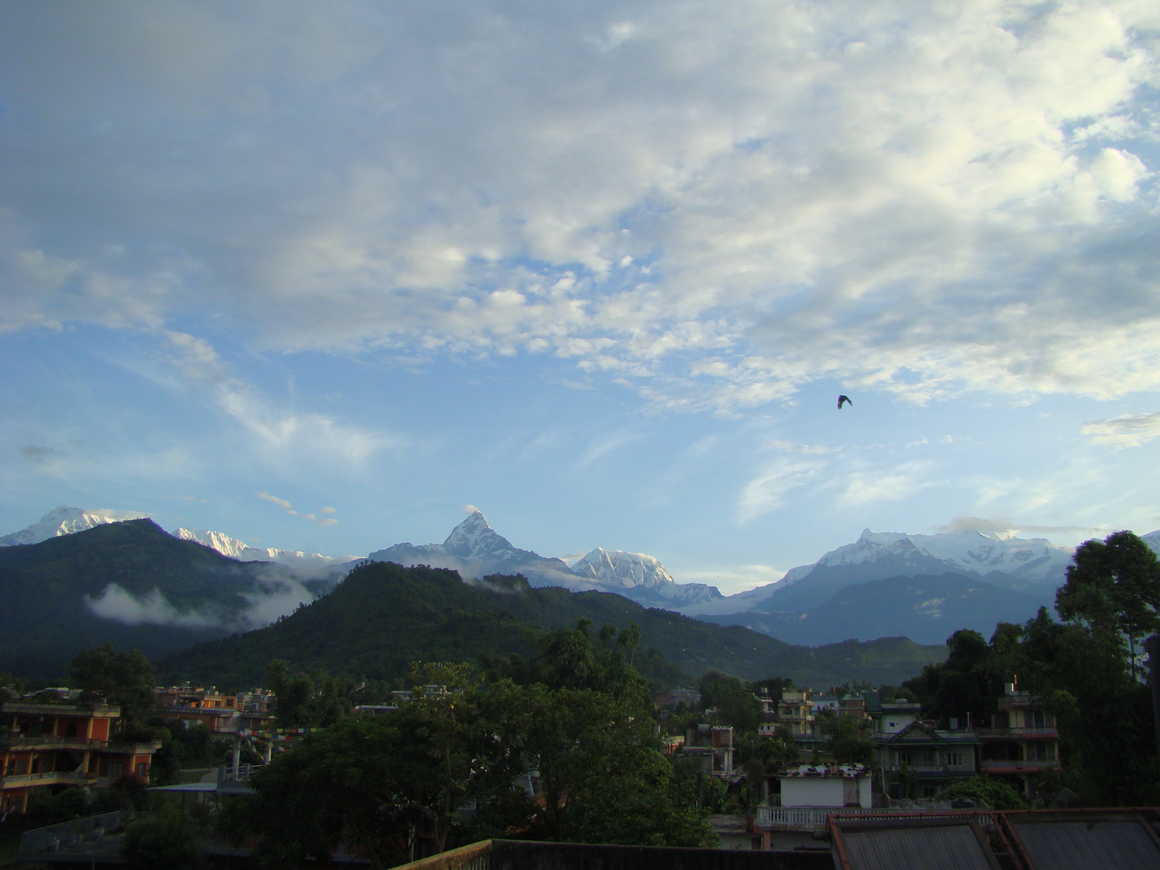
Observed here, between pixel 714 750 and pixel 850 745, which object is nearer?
pixel 850 745

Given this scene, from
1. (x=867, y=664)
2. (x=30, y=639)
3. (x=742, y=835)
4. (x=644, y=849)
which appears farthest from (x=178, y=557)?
(x=644, y=849)

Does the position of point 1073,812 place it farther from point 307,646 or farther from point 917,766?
point 307,646

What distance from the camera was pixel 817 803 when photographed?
25.0 metres

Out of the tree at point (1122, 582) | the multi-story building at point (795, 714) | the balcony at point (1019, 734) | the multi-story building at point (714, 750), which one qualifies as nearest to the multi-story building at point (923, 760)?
the balcony at point (1019, 734)

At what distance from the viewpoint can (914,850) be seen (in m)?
9.15

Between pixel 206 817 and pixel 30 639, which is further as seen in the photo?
pixel 30 639

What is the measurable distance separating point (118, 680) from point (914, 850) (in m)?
43.8

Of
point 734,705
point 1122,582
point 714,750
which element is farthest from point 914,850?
point 734,705

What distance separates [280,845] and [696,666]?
146 metres

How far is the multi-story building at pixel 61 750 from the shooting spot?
3347cm

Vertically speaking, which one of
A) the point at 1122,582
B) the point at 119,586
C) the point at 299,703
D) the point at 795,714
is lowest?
the point at 795,714

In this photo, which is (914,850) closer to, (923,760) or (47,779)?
(923,760)

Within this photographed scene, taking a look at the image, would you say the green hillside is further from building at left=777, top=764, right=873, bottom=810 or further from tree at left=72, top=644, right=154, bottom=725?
building at left=777, top=764, right=873, bottom=810

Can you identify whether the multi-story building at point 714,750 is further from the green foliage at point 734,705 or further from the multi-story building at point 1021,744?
the multi-story building at point 1021,744
